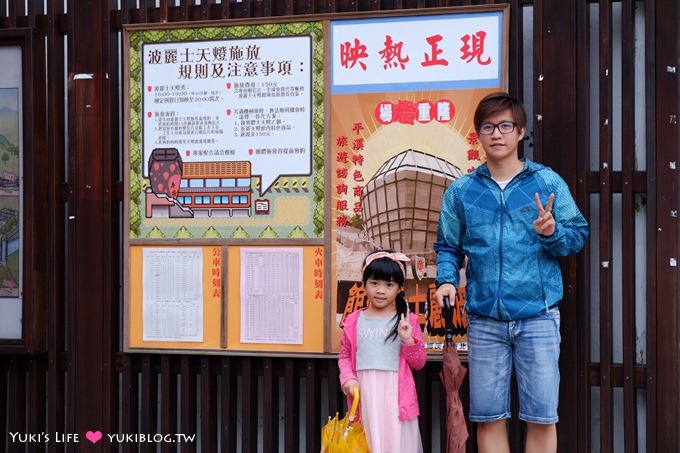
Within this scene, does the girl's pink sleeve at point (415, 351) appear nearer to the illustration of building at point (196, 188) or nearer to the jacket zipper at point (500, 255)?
the jacket zipper at point (500, 255)

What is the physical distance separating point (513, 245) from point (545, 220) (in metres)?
0.25

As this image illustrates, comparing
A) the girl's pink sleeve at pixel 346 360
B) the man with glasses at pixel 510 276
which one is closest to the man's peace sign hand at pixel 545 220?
the man with glasses at pixel 510 276

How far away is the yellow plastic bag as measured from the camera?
4223 millimetres

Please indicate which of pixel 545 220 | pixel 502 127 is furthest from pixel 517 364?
pixel 502 127

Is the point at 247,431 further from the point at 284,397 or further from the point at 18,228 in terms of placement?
the point at 18,228

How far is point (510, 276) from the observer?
13.8 feet

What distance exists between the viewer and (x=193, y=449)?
5.41 meters

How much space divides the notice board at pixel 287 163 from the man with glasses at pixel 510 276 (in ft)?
1.95

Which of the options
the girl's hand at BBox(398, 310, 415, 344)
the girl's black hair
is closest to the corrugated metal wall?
the girl's black hair

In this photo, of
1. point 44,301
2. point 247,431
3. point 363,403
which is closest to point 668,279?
point 363,403

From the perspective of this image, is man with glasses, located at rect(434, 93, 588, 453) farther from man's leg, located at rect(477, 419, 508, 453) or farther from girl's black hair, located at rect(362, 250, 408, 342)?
girl's black hair, located at rect(362, 250, 408, 342)

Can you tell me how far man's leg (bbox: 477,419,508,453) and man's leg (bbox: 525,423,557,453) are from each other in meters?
0.15

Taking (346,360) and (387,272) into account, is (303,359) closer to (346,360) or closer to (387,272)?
(346,360)

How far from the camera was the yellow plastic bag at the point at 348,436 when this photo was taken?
4.22 metres
